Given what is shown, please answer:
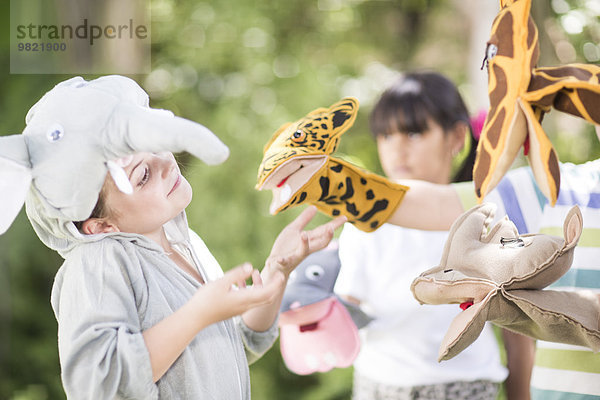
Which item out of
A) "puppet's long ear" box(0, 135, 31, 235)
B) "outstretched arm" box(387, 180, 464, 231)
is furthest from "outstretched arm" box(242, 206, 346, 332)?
"puppet's long ear" box(0, 135, 31, 235)

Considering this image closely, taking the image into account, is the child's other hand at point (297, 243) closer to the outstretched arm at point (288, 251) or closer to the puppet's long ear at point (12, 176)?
the outstretched arm at point (288, 251)

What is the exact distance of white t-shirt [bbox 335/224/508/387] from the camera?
1428mm

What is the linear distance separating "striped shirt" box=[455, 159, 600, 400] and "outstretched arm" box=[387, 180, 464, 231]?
0.26 feet

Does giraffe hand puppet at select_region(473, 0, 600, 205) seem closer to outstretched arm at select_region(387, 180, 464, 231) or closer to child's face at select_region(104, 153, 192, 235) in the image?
outstretched arm at select_region(387, 180, 464, 231)

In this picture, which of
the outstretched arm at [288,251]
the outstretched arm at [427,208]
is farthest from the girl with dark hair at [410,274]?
the outstretched arm at [288,251]

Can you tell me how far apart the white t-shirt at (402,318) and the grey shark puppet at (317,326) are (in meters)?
0.14

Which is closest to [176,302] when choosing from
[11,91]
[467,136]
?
[467,136]

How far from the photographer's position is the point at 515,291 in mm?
808

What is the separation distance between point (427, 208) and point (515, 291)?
0.35 metres

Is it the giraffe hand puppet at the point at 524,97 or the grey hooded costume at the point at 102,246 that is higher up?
the giraffe hand puppet at the point at 524,97

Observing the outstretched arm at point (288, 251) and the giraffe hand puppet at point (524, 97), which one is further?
the outstretched arm at point (288, 251)

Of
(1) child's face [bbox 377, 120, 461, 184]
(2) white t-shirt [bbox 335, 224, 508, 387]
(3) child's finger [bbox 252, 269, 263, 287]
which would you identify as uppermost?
(3) child's finger [bbox 252, 269, 263, 287]

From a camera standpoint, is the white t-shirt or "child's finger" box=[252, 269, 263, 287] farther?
the white t-shirt

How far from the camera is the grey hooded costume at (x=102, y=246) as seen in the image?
0.76 meters
